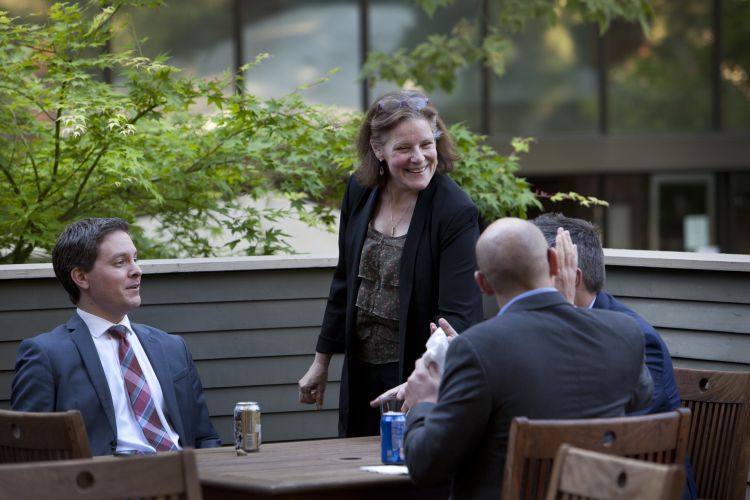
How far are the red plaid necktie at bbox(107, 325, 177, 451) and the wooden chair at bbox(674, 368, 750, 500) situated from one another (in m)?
1.80

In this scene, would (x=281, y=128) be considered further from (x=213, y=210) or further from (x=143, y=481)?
(x=143, y=481)

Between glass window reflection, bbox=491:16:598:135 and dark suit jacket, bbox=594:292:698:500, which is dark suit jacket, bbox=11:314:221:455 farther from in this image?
glass window reflection, bbox=491:16:598:135

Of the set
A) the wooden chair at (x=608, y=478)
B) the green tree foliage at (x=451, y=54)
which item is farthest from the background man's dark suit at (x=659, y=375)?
the green tree foliage at (x=451, y=54)

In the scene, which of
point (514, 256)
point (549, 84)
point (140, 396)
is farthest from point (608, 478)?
point (549, 84)

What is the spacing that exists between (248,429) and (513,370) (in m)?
1.14

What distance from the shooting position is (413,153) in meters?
4.21

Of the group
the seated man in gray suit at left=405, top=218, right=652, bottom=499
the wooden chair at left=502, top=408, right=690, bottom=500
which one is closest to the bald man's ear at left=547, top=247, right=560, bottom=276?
the seated man in gray suit at left=405, top=218, right=652, bottom=499

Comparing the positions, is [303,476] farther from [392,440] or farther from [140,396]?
[140,396]

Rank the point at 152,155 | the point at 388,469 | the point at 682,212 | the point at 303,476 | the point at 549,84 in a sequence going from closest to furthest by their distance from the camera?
the point at 303,476, the point at 388,469, the point at 152,155, the point at 549,84, the point at 682,212

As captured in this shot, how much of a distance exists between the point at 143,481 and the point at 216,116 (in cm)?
394

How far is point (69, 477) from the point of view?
2.65 meters

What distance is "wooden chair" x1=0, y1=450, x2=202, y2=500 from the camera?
2627 millimetres

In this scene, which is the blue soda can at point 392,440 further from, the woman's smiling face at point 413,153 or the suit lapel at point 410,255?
the woman's smiling face at point 413,153

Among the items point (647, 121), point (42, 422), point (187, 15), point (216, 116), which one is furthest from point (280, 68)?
point (42, 422)
